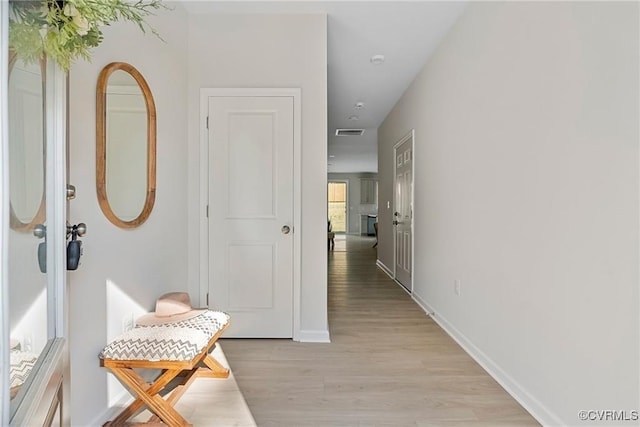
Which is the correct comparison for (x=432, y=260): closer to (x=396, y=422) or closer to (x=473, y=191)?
(x=473, y=191)

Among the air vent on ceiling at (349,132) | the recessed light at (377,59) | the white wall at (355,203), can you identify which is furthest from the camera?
the white wall at (355,203)

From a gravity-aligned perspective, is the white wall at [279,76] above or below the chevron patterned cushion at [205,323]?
above

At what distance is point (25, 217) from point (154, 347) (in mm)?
995

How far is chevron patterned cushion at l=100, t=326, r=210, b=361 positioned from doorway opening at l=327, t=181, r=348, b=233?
11.7 metres

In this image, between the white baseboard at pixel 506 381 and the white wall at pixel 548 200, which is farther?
the white baseboard at pixel 506 381

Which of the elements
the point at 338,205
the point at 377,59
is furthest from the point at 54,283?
the point at 338,205

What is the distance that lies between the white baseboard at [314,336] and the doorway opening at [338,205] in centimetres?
1058

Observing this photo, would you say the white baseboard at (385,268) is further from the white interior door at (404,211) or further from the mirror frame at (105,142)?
the mirror frame at (105,142)

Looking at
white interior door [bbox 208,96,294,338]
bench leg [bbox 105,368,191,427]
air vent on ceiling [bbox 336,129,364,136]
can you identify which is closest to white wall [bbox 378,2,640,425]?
white interior door [bbox 208,96,294,338]

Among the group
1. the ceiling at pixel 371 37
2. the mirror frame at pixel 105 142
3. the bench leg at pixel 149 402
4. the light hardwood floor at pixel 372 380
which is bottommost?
A: the light hardwood floor at pixel 372 380

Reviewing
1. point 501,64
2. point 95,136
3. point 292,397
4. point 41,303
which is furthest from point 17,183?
point 501,64

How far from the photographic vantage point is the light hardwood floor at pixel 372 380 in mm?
1731

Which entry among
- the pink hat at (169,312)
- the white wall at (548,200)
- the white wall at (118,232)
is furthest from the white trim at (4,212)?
the white wall at (548,200)

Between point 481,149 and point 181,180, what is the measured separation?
2.24 m
